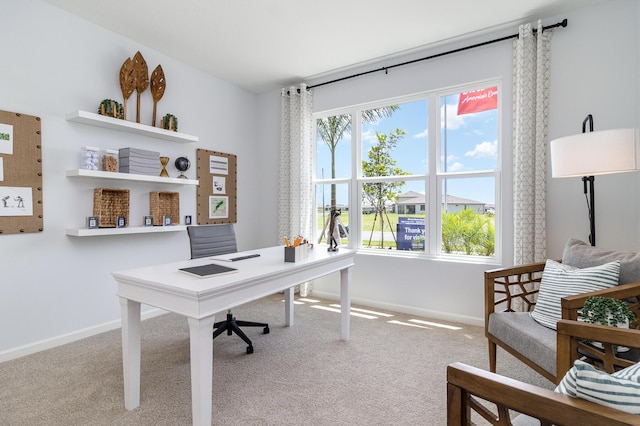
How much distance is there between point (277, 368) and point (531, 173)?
2.64m

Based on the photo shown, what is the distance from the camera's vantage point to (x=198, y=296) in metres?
1.40

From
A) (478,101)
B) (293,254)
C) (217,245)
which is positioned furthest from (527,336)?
(478,101)

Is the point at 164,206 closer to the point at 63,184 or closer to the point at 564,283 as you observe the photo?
the point at 63,184

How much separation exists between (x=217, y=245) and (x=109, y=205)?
3.84 ft

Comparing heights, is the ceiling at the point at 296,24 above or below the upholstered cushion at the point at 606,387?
above

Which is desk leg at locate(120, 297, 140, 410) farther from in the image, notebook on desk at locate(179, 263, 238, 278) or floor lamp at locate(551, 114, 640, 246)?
floor lamp at locate(551, 114, 640, 246)

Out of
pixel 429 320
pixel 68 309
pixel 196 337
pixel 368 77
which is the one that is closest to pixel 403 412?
pixel 196 337

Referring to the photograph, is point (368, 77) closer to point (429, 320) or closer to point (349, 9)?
point (349, 9)

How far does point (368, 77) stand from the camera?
3.72 m

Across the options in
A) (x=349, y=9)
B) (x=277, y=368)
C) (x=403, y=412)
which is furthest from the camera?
(x=349, y=9)

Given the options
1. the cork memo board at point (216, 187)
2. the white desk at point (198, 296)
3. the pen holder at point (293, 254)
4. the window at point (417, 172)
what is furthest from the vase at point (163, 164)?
the pen holder at point (293, 254)

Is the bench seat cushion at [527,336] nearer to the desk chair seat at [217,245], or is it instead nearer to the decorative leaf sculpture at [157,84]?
the desk chair seat at [217,245]

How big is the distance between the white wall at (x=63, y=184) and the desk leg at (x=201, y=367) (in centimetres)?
200

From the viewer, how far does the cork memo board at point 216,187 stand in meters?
3.87
